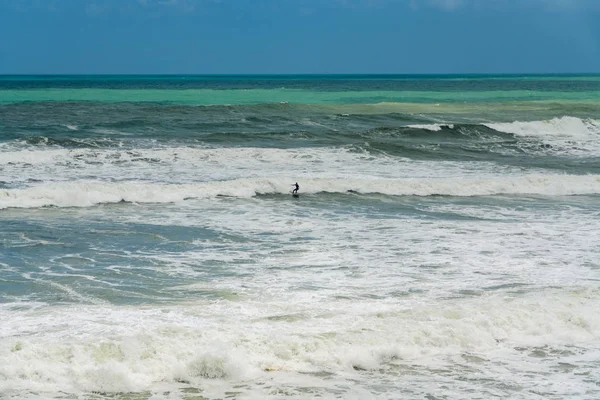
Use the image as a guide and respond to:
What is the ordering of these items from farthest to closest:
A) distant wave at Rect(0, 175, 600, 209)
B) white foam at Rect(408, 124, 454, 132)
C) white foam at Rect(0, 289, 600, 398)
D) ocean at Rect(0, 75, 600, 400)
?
1. white foam at Rect(408, 124, 454, 132)
2. distant wave at Rect(0, 175, 600, 209)
3. ocean at Rect(0, 75, 600, 400)
4. white foam at Rect(0, 289, 600, 398)

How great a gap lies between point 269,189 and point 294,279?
871cm

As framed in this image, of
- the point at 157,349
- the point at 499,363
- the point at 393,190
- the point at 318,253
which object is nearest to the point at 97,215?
the point at 318,253

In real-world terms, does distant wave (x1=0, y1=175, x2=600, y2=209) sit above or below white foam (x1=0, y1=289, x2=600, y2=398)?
above

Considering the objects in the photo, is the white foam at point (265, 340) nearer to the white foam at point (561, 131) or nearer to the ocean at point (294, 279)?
the ocean at point (294, 279)

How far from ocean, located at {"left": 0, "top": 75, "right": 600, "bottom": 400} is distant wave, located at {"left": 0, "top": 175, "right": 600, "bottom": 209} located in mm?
66

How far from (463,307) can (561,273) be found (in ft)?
8.33

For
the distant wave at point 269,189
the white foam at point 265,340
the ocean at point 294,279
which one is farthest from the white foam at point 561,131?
the white foam at point 265,340

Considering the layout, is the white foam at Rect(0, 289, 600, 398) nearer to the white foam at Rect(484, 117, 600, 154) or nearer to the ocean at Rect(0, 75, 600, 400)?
the ocean at Rect(0, 75, 600, 400)

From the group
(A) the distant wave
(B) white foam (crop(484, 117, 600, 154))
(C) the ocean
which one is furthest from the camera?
(B) white foam (crop(484, 117, 600, 154))

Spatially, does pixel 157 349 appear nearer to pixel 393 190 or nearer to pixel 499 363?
pixel 499 363

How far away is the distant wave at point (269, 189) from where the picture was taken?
57.5 ft

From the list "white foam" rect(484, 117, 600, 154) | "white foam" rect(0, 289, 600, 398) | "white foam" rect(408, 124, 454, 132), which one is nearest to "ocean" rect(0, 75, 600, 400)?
"white foam" rect(0, 289, 600, 398)

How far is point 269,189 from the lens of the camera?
19516 millimetres

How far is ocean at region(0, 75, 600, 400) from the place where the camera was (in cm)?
770
